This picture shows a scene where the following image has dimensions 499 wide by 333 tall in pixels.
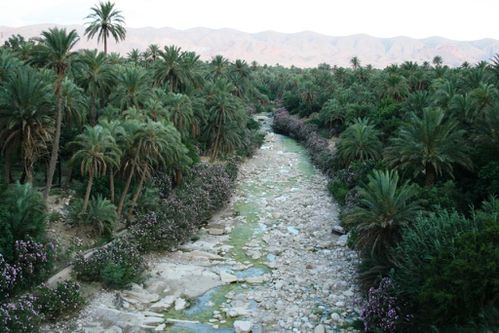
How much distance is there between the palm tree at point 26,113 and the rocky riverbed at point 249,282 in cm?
774

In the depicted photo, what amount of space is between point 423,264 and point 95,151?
1459 centimetres

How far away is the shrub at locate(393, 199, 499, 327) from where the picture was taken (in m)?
12.1

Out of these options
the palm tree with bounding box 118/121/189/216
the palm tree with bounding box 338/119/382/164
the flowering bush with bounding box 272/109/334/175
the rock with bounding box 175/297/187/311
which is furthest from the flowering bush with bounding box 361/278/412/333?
the flowering bush with bounding box 272/109/334/175

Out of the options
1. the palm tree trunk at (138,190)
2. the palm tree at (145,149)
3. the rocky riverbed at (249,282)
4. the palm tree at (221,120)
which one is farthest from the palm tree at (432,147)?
the palm tree at (221,120)

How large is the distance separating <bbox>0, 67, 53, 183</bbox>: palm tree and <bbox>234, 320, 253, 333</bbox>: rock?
12.7 m

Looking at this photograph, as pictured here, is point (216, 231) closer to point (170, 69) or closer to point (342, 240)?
point (342, 240)

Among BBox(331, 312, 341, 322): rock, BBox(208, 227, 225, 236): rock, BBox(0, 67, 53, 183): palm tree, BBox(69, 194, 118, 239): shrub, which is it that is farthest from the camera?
BBox(208, 227, 225, 236): rock

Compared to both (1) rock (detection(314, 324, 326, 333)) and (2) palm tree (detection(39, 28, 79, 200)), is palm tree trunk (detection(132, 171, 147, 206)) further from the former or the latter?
(1) rock (detection(314, 324, 326, 333))

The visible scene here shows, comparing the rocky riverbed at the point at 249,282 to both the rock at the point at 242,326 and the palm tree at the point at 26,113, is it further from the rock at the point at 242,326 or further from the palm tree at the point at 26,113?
the palm tree at the point at 26,113

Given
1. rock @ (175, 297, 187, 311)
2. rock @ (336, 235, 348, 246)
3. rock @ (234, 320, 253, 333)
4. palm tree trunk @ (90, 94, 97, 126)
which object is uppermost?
palm tree trunk @ (90, 94, 97, 126)

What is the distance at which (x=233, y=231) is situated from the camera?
85.6 ft

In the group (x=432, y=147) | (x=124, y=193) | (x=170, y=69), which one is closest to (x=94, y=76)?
(x=124, y=193)

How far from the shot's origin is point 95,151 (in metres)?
21.3

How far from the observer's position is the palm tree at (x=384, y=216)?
56.7 feet
